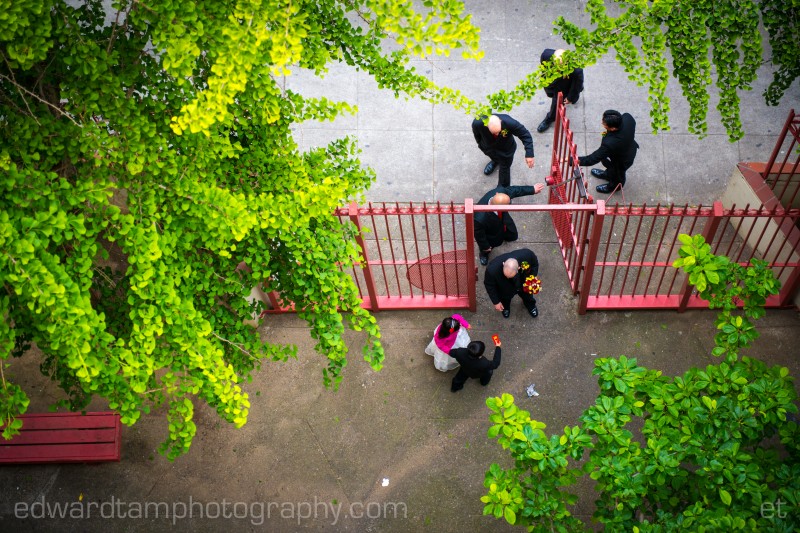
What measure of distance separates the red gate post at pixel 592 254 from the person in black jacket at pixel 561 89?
2.42m

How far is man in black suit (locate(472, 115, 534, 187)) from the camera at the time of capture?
8.52 metres

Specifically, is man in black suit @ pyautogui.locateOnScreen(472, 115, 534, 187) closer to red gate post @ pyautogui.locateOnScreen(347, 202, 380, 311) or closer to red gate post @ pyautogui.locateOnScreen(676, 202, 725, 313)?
red gate post @ pyautogui.locateOnScreen(347, 202, 380, 311)

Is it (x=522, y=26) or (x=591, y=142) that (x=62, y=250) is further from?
(x=522, y=26)

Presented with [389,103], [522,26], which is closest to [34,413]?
[389,103]

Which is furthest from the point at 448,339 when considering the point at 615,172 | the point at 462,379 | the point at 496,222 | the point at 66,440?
the point at 66,440

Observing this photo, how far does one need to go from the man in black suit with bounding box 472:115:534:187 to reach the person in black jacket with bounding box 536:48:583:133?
1.02 meters

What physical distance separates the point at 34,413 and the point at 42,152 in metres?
4.15

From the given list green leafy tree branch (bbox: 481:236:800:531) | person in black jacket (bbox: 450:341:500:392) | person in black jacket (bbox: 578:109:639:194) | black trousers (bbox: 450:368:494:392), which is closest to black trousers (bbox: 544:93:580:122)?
person in black jacket (bbox: 578:109:639:194)

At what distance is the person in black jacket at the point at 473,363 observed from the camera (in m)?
7.27

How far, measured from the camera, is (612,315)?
838cm

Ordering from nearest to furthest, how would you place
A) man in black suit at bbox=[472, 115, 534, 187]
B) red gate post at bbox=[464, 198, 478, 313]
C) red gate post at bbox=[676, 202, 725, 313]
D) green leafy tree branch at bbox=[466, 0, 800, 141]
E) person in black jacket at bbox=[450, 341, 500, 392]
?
green leafy tree branch at bbox=[466, 0, 800, 141] < red gate post at bbox=[676, 202, 725, 313] < red gate post at bbox=[464, 198, 478, 313] < person in black jacket at bbox=[450, 341, 500, 392] < man in black suit at bbox=[472, 115, 534, 187]

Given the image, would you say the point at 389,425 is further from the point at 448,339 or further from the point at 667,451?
the point at 667,451

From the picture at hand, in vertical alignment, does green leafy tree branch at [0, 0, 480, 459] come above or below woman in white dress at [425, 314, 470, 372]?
above

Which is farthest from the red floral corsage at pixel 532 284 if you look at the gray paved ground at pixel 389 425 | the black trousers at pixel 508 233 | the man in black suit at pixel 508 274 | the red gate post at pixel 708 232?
the red gate post at pixel 708 232
